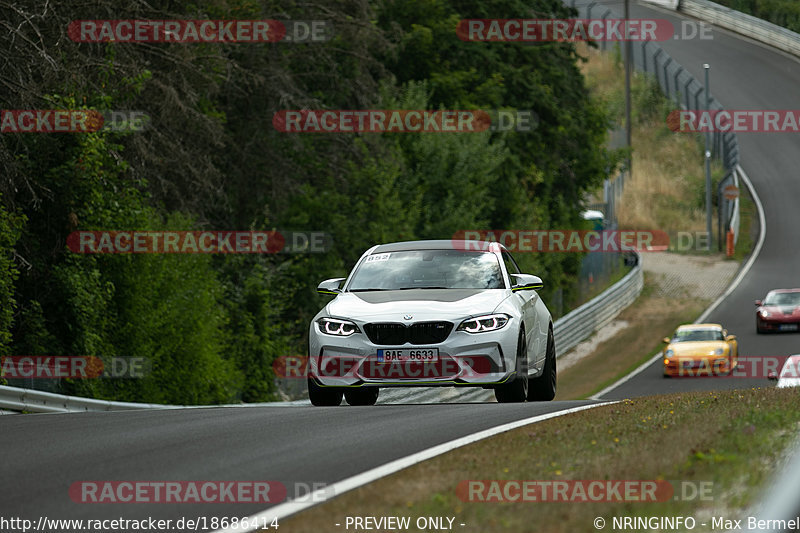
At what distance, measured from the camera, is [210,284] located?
25406 mm

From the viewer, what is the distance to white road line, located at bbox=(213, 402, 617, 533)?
6.65 metres

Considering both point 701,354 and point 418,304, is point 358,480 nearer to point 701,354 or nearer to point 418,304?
point 418,304

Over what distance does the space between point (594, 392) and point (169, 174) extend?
41.8ft

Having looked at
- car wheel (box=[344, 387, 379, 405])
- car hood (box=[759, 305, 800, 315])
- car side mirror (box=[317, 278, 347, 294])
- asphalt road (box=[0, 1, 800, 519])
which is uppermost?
car side mirror (box=[317, 278, 347, 294])

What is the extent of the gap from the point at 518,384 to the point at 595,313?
32.9 m

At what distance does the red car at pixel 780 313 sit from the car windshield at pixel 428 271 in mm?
29970

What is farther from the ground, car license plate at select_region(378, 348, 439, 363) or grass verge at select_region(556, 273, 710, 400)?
car license plate at select_region(378, 348, 439, 363)

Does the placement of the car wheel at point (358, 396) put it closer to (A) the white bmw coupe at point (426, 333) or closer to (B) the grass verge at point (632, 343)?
(A) the white bmw coupe at point (426, 333)

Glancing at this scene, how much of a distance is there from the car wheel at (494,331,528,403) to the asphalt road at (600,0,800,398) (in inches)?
661

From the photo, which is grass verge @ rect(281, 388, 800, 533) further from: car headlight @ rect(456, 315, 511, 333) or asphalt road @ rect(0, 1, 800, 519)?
car headlight @ rect(456, 315, 511, 333)

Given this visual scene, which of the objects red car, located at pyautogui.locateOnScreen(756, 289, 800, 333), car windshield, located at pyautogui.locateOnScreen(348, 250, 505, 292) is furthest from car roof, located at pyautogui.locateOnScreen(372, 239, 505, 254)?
red car, located at pyautogui.locateOnScreen(756, 289, 800, 333)

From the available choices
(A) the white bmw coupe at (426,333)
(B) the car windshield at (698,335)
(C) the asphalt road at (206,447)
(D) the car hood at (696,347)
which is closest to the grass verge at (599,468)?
(C) the asphalt road at (206,447)

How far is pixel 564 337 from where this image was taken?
41500mm

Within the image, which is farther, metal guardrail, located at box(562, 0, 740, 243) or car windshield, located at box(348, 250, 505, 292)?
metal guardrail, located at box(562, 0, 740, 243)
